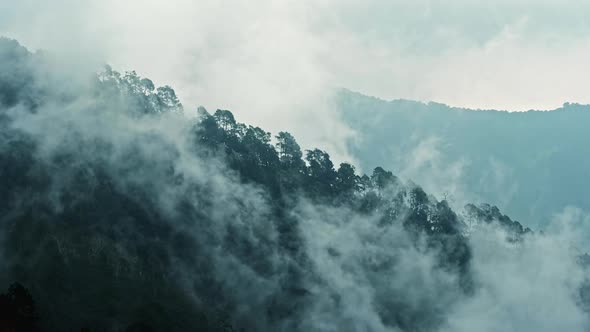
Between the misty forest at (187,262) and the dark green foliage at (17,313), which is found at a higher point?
the misty forest at (187,262)

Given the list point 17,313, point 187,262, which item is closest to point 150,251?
point 187,262

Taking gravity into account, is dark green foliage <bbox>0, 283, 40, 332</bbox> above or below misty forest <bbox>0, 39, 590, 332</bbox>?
below

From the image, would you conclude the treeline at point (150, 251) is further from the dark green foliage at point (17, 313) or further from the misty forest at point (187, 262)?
the dark green foliage at point (17, 313)

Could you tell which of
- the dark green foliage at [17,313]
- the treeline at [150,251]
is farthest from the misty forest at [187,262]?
the dark green foliage at [17,313]

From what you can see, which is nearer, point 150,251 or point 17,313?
point 17,313

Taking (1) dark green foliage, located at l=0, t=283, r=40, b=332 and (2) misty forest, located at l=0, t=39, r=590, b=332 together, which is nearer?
(1) dark green foliage, located at l=0, t=283, r=40, b=332

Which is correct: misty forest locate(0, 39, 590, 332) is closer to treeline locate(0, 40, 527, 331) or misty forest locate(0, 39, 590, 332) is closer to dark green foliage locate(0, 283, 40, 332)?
treeline locate(0, 40, 527, 331)

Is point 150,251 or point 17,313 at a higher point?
point 150,251

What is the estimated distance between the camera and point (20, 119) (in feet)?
656

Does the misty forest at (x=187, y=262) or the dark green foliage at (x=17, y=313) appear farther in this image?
the misty forest at (x=187, y=262)

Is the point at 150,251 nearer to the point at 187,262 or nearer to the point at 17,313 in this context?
the point at 187,262

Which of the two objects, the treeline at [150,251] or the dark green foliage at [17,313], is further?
the treeline at [150,251]

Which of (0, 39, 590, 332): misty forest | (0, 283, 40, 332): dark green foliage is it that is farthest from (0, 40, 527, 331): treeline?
(0, 283, 40, 332): dark green foliage

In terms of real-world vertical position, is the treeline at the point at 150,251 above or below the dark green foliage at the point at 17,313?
above
